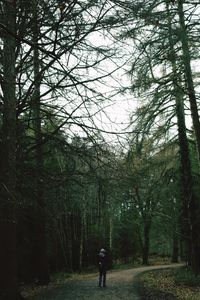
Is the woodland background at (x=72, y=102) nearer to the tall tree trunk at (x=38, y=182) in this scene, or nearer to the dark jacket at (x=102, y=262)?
the tall tree trunk at (x=38, y=182)

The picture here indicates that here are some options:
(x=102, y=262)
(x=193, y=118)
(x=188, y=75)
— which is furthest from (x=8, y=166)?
(x=102, y=262)

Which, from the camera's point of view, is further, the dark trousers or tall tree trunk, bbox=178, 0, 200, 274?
the dark trousers

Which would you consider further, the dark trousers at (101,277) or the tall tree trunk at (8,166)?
the dark trousers at (101,277)

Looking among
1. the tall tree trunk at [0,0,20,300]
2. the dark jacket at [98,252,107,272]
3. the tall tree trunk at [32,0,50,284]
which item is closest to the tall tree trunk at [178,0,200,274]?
the tall tree trunk at [32,0,50,284]

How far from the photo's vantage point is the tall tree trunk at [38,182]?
777 cm

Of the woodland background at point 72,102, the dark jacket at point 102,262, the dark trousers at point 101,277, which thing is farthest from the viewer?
the dark jacket at point 102,262

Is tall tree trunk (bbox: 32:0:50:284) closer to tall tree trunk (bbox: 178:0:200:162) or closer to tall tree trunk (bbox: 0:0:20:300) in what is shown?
tall tree trunk (bbox: 0:0:20:300)

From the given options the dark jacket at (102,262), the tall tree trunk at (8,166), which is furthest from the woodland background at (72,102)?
the dark jacket at (102,262)

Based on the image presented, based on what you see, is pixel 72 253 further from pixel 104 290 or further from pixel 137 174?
pixel 137 174

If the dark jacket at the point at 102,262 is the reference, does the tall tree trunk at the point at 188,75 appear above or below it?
above

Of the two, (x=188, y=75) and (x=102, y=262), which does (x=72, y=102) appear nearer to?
(x=188, y=75)

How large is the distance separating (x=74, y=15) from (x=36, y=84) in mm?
3165

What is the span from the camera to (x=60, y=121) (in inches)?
344

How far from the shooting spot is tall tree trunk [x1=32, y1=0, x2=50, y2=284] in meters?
7.77
